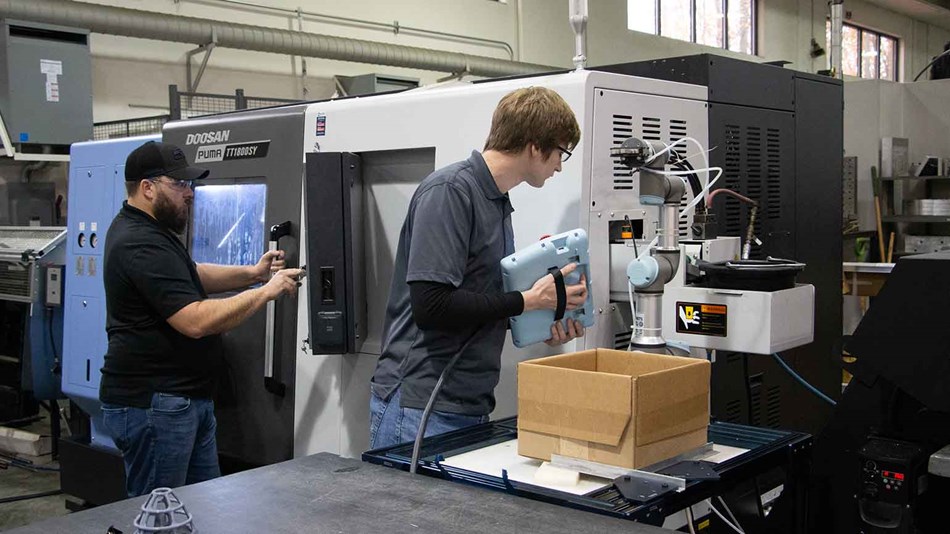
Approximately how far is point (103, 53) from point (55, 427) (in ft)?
9.19

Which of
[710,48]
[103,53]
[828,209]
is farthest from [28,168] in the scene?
[710,48]

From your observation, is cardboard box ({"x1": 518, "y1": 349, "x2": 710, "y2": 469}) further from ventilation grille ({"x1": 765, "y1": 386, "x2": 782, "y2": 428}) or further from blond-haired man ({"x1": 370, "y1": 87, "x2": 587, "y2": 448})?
ventilation grille ({"x1": 765, "y1": 386, "x2": 782, "y2": 428})

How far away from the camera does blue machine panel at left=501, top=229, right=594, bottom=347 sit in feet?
6.57

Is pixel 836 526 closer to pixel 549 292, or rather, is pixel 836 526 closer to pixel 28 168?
pixel 549 292

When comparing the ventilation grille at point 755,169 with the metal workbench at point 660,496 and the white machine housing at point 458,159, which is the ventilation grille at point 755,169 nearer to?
the white machine housing at point 458,159

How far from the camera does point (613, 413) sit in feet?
5.05

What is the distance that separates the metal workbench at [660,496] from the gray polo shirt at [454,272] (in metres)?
0.14

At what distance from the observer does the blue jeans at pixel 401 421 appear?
205 centimetres

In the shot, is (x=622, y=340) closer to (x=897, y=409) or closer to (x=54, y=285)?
(x=897, y=409)

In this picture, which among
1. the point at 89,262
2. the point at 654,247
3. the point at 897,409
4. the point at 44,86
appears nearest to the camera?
the point at 897,409

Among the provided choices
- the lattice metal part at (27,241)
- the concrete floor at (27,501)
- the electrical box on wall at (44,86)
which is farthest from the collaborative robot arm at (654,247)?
the electrical box on wall at (44,86)

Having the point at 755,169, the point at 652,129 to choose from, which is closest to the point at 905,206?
the point at 755,169

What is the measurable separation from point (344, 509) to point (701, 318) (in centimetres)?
104

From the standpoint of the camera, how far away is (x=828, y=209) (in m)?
3.13
